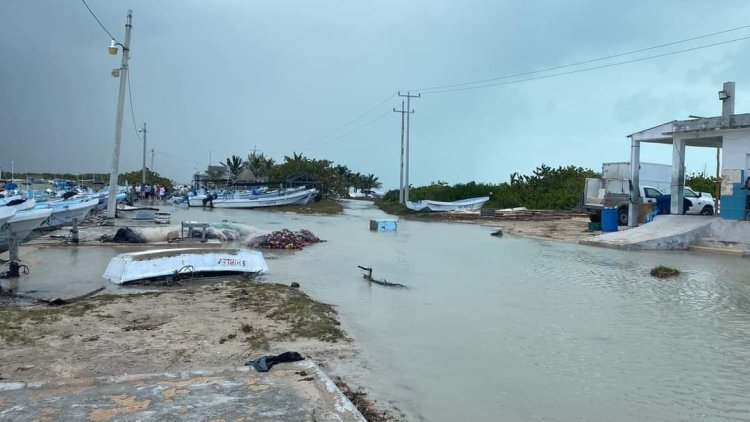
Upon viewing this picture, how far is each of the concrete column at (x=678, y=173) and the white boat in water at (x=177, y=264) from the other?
56.1ft

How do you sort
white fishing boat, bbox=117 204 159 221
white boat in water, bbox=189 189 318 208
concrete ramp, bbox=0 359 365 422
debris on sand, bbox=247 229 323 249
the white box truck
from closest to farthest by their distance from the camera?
concrete ramp, bbox=0 359 365 422 → debris on sand, bbox=247 229 323 249 → the white box truck → white fishing boat, bbox=117 204 159 221 → white boat in water, bbox=189 189 318 208

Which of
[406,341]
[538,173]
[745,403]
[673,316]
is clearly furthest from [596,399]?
[538,173]

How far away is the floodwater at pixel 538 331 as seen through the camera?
18.7ft

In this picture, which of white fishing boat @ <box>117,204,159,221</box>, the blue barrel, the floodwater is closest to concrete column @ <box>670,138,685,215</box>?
the blue barrel

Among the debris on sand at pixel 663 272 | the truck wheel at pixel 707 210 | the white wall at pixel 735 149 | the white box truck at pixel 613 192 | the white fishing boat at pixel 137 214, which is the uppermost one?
the white wall at pixel 735 149

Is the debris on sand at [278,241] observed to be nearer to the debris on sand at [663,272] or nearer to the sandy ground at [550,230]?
the debris on sand at [663,272]

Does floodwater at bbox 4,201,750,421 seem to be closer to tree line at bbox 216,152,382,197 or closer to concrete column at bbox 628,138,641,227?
concrete column at bbox 628,138,641,227

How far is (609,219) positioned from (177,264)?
19.7m

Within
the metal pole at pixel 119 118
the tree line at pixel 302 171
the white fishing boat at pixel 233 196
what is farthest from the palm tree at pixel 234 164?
the metal pole at pixel 119 118

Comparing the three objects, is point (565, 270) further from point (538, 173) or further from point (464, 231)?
point (538, 173)

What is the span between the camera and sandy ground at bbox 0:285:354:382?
5730 mm

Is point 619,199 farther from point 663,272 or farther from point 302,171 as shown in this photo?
point 302,171

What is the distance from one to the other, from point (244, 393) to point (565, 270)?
477 inches

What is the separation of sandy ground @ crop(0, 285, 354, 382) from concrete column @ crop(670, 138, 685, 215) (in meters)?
19.2
